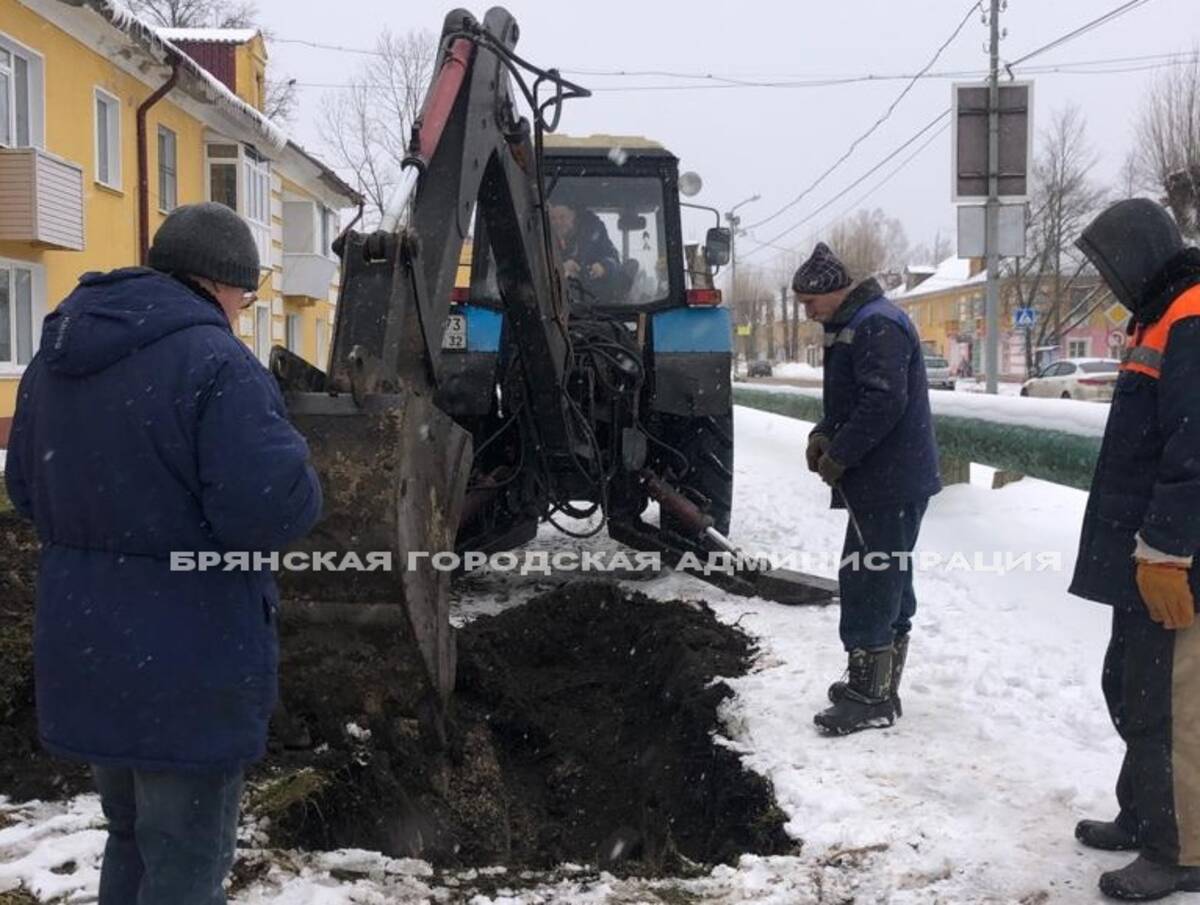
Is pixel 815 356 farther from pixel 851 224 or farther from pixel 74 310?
pixel 74 310

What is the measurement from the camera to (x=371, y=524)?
2693 millimetres

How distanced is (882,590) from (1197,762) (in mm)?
1398

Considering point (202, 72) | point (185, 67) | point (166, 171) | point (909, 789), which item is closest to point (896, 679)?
point (909, 789)

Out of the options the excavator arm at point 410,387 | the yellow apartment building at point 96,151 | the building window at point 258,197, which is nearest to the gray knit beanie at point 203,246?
the excavator arm at point 410,387

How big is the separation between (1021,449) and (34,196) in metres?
11.7

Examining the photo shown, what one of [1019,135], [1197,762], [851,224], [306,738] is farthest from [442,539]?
[851,224]

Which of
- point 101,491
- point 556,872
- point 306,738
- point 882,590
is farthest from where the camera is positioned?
point 882,590

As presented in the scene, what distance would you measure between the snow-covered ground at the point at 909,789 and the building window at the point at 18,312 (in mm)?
10820

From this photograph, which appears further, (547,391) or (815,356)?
(815,356)

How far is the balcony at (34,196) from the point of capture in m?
13.4

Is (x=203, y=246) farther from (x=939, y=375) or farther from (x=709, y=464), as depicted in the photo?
(x=939, y=375)

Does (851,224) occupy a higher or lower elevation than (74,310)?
higher

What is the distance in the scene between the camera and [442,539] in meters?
3.05

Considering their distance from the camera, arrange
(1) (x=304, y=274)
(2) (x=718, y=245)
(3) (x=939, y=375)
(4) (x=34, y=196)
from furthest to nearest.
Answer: (3) (x=939, y=375) → (1) (x=304, y=274) → (4) (x=34, y=196) → (2) (x=718, y=245)
